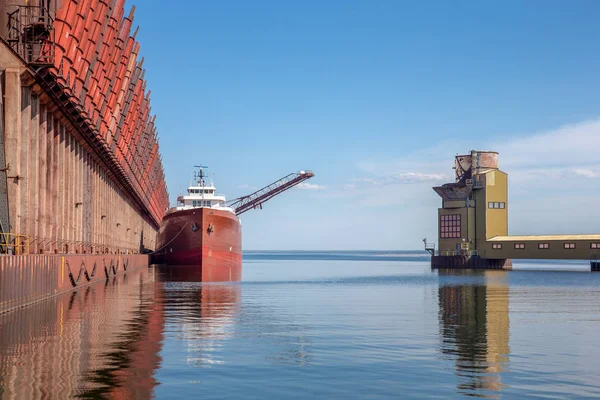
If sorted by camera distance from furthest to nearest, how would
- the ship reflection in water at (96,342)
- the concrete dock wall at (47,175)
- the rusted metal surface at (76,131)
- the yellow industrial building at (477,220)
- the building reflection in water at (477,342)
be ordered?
1. the yellow industrial building at (477,220)
2. the rusted metal surface at (76,131)
3. the concrete dock wall at (47,175)
4. the building reflection in water at (477,342)
5. the ship reflection in water at (96,342)

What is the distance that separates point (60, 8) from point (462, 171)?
7782cm

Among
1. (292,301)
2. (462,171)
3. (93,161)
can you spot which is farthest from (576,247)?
(292,301)

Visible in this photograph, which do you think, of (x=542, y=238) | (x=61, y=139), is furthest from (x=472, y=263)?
(x=61, y=139)

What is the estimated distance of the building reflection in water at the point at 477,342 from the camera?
13.5m

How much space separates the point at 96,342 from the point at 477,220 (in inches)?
3488

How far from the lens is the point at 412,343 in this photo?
62.6 ft

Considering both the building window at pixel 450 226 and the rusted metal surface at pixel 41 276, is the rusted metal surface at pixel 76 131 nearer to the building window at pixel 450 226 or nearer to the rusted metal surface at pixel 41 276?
the rusted metal surface at pixel 41 276

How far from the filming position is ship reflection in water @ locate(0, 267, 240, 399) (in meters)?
12.4

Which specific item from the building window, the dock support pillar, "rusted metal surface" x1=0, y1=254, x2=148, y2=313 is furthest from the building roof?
"rusted metal surface" x1=0, y1=254, x2=148, y2=313

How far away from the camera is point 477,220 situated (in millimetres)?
102062

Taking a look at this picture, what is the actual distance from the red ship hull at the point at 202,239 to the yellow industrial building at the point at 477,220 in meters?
32.9

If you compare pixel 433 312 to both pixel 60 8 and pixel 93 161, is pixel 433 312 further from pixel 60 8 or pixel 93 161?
pixel 93 161

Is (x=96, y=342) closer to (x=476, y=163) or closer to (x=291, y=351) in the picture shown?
(x=291, y=351)

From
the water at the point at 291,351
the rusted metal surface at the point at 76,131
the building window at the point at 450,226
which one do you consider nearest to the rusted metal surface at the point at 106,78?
the rusted metal surface at the point at 76,131
